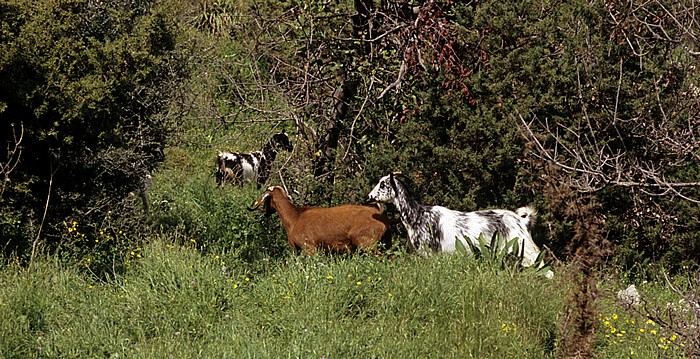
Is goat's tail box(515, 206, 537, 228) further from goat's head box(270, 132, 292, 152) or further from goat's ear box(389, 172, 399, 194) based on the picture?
goat's head box(270, 132, 292, 152)

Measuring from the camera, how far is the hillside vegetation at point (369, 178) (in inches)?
267

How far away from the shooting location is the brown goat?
8.87 metres

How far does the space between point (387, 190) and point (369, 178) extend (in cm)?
117

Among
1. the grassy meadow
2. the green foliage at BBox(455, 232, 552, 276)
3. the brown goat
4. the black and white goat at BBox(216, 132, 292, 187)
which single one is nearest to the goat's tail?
the green foliage at BBox(455, 232, 552, 276)

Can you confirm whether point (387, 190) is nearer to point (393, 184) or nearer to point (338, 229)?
point (393, 184)

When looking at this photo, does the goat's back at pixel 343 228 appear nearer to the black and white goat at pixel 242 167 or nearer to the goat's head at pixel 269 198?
the goat's head at pixel 269 198

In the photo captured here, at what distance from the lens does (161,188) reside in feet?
44.2

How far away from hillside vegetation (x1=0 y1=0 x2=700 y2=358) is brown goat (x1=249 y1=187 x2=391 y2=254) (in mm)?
323

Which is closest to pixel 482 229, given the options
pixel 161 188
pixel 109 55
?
pixel 109 55

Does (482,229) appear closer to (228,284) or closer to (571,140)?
(571,140)

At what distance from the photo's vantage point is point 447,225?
893cm

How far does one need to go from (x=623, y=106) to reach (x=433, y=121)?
6.73ft

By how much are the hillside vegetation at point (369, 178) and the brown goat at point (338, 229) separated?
32 centimetres

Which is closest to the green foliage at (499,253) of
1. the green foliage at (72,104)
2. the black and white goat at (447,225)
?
the black and white goat at (447,225)
